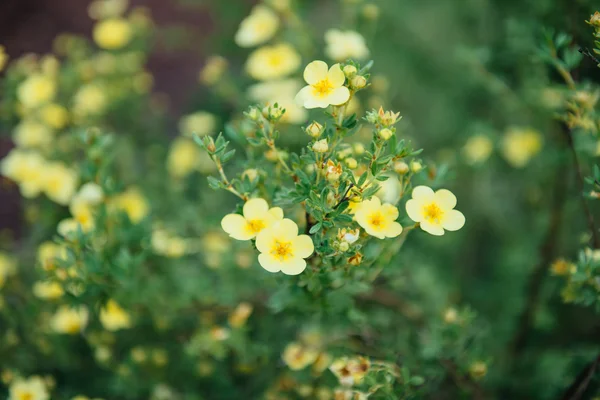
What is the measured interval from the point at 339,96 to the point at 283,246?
1.21 feet

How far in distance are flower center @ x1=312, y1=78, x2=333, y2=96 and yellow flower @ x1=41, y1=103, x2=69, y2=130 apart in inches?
61.2

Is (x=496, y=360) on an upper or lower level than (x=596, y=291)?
lower

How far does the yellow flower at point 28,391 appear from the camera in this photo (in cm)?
179

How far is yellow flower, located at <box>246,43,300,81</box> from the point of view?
2137 mm

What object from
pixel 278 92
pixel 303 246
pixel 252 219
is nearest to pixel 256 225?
pixel 252 219

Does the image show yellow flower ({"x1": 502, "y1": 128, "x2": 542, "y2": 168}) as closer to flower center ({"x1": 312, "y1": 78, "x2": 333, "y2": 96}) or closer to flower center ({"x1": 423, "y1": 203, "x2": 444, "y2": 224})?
flower center ({"x1": 423, "y1": 203, "x2": 444, "y2": 224})

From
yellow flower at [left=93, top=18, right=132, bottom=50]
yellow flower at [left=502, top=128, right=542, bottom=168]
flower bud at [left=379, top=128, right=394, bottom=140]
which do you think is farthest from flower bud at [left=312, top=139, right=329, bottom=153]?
yellow flower at [left=93, top=18, right=132, bottom=50]

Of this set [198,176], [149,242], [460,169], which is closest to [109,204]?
[149,242]

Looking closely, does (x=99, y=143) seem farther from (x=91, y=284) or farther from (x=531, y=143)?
(x=531, y=143)

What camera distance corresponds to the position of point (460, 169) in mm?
2785

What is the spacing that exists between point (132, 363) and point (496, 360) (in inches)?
59.2

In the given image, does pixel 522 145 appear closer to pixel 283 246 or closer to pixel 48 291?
pixel 283 246

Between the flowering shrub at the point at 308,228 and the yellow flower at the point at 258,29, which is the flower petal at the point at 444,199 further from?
the yellow flower at the point at 258,29

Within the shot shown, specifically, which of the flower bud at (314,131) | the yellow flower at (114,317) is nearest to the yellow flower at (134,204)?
the yellow flower at (114,317)
